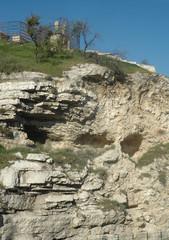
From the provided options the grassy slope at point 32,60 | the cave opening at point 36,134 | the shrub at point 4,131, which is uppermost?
the grassy slope at point 32,60

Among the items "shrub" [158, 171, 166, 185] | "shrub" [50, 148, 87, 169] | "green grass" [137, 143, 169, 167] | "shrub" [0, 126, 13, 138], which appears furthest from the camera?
"green grass" [137, 143, 169, 167]

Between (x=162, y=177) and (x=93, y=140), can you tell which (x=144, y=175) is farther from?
(x=93, y=140)

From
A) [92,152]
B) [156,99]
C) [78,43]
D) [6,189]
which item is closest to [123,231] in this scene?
[92,152]

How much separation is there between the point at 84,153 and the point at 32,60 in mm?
7299

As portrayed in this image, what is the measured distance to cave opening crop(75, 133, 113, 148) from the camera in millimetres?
16844

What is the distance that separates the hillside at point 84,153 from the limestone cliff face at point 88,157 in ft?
0.15

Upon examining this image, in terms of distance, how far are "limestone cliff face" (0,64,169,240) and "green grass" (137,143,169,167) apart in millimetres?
318

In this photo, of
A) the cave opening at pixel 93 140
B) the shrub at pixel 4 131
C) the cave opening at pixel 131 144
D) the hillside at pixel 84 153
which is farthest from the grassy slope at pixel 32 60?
the cave opening at pixel 131 144

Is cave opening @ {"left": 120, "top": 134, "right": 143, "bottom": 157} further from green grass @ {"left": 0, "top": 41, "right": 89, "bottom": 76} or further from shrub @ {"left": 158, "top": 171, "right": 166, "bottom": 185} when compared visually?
green grass @ {"left": 0, "top": 41, "right": 89, "bottom": 76}

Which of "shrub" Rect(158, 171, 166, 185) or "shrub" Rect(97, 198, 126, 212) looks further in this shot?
"shrub" Rect(158, 171, 166, 185)

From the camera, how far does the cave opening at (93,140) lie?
16844 mm

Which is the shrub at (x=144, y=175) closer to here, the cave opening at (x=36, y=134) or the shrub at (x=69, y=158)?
the shrub at (x=69, y=158)

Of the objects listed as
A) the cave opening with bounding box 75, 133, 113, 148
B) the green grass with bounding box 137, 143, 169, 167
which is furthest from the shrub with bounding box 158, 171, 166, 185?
the cave opening with bounding box 75, 133, 113, 148

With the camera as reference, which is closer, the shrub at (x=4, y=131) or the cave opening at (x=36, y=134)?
the shrub at (x=4, y=131)
